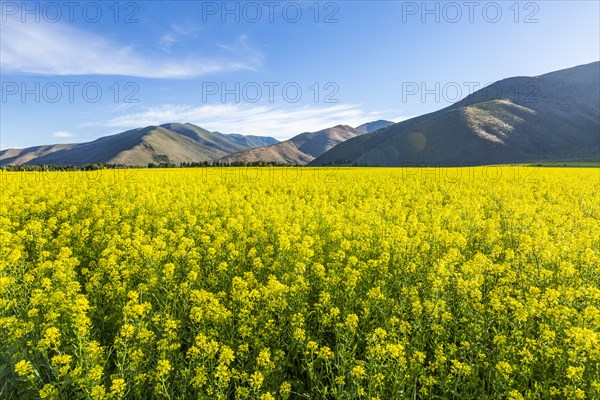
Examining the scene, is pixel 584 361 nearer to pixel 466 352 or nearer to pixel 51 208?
pixel 466 352

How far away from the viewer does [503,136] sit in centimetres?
13975

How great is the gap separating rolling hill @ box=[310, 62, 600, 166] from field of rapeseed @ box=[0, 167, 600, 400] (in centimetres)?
12320

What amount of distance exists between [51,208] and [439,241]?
43.6 ft

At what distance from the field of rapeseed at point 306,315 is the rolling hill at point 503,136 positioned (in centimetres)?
12320

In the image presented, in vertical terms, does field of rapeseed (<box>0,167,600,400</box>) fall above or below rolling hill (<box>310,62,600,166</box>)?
below

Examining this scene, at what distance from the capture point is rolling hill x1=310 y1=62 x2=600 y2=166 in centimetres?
13088

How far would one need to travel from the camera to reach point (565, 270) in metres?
5.82

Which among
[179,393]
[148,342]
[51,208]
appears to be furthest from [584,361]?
[51,208]

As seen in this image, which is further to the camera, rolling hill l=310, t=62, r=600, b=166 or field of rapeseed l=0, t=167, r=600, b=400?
rolling hill l=310, t=62, r=600, b=166

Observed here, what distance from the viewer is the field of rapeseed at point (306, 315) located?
152 inches

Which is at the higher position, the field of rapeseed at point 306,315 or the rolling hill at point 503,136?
the rolling hill at point 503,136

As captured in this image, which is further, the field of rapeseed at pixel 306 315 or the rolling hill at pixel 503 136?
the rolling hill at pixel 503 136

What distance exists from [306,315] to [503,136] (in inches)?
6422

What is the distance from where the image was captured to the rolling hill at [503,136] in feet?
429
